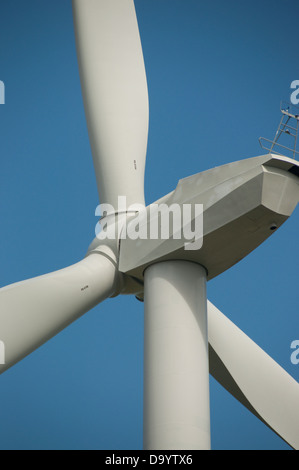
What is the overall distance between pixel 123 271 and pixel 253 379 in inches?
119

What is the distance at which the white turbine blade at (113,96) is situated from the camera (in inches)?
590

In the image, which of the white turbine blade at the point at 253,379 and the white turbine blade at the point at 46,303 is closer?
the white turbine blade at the point at 46,303

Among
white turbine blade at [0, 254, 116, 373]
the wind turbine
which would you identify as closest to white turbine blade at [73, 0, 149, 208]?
the wind turbine

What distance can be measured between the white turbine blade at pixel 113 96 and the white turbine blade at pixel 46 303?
73.8 inches

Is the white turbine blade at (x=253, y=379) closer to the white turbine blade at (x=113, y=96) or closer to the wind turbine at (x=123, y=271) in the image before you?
the wind turbine at (x=123, y=271)

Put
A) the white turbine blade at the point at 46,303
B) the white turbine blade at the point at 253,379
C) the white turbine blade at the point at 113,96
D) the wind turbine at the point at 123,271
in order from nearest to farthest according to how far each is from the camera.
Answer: the white turbine blade at the point at 46,303
the wind turbine at the point at 123,271
the white turbine blade at the point at 253,379
the white turbine blade at the point at 113,96

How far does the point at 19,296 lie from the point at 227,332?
14.1 feet

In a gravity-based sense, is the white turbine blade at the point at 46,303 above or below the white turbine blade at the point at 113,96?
below

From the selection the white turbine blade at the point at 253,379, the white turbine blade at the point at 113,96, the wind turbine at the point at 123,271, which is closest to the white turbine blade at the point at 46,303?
the wind turbine at the point at 123,271

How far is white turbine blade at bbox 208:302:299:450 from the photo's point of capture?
14.5 metres

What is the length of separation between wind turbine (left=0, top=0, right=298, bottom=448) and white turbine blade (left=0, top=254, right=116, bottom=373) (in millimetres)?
14

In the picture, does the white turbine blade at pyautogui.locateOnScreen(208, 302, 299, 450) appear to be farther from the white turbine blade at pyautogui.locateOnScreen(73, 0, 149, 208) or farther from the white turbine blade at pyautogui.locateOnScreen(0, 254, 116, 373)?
the white turbine blade at pyautogui.locateOnScreen(73, 0, 149, 208)

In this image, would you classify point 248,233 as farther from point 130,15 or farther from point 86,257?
point 130,15

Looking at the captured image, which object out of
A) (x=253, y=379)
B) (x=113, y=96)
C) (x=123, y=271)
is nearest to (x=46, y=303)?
(x=123, y=271)
